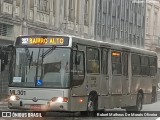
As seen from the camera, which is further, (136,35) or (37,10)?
(136,35)

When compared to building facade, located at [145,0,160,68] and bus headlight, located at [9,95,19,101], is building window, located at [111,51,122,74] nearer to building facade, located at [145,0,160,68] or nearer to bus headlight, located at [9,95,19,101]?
bus headlight, located at [9,95,19,101]

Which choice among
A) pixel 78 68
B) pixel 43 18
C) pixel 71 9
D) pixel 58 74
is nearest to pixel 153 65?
pixel 78 68

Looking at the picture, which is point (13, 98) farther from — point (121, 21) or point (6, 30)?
point (121, 21)

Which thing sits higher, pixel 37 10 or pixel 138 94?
pixel 37 10

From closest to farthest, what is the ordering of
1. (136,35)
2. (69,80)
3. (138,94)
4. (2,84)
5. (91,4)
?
(69,80)
(138,94)
(2,84)
(91,4)
(136,35)

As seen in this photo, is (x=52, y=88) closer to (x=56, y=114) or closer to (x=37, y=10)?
(x=56, y=114)

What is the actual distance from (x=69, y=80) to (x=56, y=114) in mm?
3615

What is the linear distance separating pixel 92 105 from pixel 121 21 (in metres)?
31.5

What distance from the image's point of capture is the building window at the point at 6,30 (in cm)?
2891

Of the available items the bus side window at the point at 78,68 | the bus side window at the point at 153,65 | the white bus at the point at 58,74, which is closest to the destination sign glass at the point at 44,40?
the white bus at the point at 58,74

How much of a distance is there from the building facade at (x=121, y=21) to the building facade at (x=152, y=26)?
7.46 feet

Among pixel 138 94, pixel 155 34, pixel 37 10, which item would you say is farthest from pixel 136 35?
pixel 138 94

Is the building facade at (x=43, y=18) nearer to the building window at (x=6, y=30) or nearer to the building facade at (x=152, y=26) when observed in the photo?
the building window at (x=6, y=30)

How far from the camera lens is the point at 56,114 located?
745 inches
